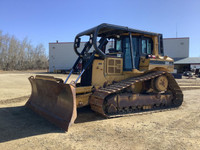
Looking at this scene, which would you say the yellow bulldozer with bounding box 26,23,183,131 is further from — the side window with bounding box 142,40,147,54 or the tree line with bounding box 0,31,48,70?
the tree line with bounding box 0,31,48,70

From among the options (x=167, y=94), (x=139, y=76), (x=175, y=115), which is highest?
(x=139, y=76)

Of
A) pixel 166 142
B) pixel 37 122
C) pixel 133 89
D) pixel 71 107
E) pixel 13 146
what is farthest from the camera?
pixel 133 89

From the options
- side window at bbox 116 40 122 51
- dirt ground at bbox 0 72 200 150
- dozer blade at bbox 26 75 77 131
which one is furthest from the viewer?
side window at bbox 116 40 122 51

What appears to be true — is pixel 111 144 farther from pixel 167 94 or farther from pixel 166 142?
pixel 167 94

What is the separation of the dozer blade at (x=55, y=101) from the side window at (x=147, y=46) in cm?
384

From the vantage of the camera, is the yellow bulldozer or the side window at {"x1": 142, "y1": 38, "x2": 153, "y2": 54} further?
the side window at {"x1": 142, "y1": 38, "x2": 153, "y2": 54}

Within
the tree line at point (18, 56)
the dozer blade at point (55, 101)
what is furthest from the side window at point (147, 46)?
the tree line at point (18, 56)

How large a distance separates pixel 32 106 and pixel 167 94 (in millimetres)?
5363

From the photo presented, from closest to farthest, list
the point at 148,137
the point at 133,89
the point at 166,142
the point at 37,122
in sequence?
the point at 166,142, the point at 148,137, the point at 37,122, the point at 133,89

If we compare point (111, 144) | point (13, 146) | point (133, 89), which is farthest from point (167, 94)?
point (13, 146)

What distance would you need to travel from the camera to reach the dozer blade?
469cm

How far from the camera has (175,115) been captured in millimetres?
6102

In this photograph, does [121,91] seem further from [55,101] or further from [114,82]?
[55,101]

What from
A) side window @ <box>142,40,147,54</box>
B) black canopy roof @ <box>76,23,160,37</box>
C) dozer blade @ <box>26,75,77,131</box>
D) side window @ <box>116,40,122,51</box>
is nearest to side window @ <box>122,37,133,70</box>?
side window @ <box>116,40,122,51</box>
